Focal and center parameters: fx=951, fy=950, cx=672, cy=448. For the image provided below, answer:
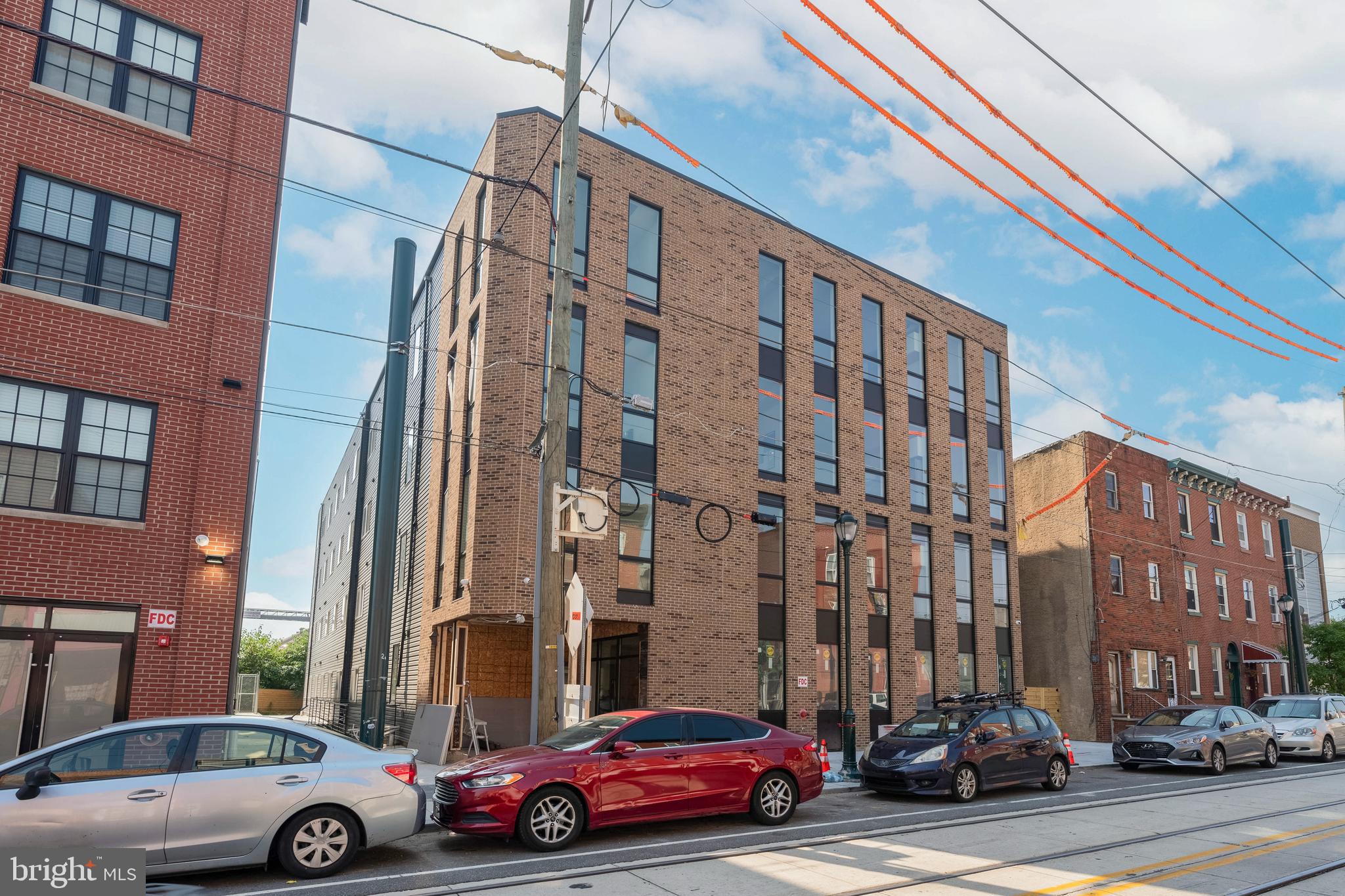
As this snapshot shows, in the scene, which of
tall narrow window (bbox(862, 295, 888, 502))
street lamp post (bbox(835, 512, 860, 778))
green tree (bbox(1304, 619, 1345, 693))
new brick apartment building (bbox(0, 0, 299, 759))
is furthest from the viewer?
green tree (bbox(1304, 619, 1345, 693))

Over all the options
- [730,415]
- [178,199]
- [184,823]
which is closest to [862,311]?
[730,415]

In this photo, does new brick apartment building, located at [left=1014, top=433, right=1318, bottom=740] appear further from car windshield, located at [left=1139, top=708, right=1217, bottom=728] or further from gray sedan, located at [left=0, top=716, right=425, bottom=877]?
gray sedan, located at [left=0, top=716, right=425, bottom=877]

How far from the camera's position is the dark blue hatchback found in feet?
45.5

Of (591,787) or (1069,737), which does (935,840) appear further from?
(1069,737)

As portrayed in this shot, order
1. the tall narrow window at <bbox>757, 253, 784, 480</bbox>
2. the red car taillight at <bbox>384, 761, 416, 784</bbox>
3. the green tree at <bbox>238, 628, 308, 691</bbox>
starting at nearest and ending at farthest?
the red car taillight at <bbox>384, 761, 416, 784</bbox>, the tall narrow window at <bbox>757, 253, 784, 480</bbox>, the green tree at <bbox>238, 628, 308, 691</bbox>

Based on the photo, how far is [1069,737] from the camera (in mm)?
29922

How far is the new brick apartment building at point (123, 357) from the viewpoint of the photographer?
42.7 feet

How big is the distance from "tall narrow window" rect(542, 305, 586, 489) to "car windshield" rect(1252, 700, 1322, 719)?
57.7 feet

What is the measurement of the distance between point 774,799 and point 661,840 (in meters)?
1.84

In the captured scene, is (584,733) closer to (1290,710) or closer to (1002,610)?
(1290,710)

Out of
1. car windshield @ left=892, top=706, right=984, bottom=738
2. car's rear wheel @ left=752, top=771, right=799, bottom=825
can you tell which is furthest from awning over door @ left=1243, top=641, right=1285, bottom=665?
car's rear wheel @ left=752, top=771, right=799, bottom=825

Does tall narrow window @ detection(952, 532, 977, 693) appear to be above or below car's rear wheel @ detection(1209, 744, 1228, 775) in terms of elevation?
above

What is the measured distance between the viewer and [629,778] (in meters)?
10.5

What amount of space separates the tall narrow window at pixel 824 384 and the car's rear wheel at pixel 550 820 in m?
15.4
